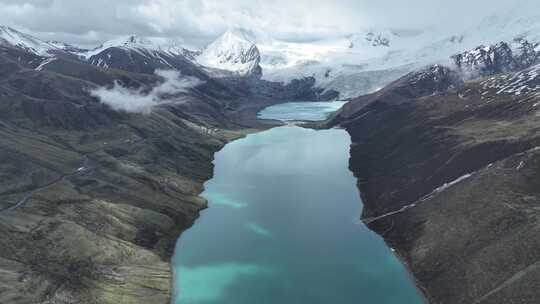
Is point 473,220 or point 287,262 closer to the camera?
point 473,220

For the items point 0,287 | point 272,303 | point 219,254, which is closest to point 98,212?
point 219,254

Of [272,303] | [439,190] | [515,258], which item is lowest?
[272,303]

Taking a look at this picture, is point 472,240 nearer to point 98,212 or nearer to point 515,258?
point 515,258

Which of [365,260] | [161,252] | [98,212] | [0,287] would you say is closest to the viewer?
[0,287]

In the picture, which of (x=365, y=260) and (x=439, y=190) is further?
(x=439, y=190)

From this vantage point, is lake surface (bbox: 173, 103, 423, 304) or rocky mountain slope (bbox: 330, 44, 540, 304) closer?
rocky mountain slope (bbox: 330, 44, 540, 304)

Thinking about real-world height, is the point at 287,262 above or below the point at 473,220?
below

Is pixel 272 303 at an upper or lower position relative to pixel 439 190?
lower

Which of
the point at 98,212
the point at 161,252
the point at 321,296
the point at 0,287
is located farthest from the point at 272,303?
the point at 98,212

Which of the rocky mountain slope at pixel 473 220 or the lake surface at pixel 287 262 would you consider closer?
the rocky mountain slope at pixel 473 220

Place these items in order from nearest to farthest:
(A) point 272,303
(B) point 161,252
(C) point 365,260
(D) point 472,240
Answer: (A) point 272,303 → (D) point 472,240 → (C) point 365,260 → (B) point 161,252
